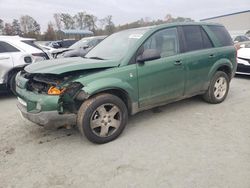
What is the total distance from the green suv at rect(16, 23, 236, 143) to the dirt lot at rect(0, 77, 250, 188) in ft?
1.26

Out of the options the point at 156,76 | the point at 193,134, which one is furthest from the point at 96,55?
the point at 193,134

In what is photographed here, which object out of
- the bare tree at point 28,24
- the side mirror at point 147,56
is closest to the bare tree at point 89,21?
the bare tree at point 28,24

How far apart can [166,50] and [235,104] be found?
2144 mm

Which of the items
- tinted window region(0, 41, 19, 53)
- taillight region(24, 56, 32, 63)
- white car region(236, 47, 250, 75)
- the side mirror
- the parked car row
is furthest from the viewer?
white car region(236, 47, 250, 75)

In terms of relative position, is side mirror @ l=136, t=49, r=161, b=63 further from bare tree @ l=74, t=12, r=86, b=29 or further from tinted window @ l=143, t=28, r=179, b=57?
bare tree @ l=74, t=12, r=86, b=29

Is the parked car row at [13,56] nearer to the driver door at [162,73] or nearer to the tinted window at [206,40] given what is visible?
the driver door at [162,73]

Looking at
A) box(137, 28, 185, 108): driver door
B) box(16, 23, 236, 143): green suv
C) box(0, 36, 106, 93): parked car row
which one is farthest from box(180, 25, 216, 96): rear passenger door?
box(0, 36, 106, 93): parked car row

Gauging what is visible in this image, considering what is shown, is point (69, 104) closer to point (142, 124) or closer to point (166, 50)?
point (142, 124)

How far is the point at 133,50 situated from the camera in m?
3.89

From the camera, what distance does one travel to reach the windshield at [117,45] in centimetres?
404

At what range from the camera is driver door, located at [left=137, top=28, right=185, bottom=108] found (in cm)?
395

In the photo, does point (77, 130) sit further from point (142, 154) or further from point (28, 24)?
point (28, 24)

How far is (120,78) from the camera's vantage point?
3662mm

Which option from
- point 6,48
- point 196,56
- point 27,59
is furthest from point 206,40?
point 6,48
